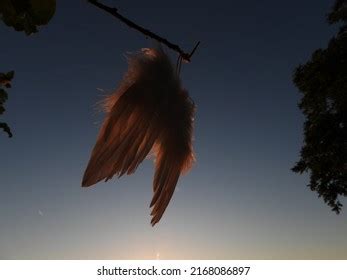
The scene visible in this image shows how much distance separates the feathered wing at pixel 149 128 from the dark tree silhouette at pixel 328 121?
553 inches

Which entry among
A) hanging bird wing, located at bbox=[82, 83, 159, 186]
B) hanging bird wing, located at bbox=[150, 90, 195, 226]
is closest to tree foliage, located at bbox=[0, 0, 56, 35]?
hanging bird wing, located at bbox=[82, 83, 159, 186]

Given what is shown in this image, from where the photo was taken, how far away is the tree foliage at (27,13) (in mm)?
917

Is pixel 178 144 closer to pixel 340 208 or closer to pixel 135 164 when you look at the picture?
pixel 135 164

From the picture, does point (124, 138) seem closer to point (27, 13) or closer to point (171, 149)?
point (171, 149)

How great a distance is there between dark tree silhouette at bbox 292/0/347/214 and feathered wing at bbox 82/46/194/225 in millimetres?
14046

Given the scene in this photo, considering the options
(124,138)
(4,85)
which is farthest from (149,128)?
(4,85)

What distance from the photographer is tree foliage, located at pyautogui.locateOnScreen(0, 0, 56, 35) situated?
3.01 feet

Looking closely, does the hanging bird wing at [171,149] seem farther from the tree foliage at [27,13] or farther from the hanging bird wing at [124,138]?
the tree foliage at [27,13]

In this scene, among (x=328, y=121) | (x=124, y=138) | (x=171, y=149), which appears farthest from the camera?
(x=328, y=121)

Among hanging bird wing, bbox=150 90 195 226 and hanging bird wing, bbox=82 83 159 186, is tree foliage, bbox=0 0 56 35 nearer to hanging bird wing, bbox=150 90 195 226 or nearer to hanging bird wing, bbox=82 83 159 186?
hanging bird wing, bbox=82 83 159 186

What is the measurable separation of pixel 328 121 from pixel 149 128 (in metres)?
14.8

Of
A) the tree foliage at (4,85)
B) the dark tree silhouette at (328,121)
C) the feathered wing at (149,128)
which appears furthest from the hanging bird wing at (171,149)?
the dark tree silhouette at (328,121)

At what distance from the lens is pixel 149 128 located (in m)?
1.24

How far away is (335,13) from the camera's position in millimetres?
15289
